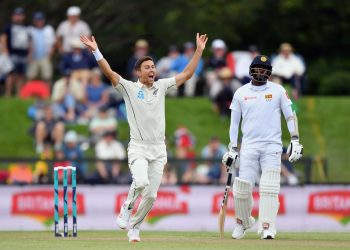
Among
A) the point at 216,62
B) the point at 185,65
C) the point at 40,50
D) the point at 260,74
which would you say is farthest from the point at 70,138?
the point at 260,74

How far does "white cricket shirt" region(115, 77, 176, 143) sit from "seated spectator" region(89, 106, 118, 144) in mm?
9802

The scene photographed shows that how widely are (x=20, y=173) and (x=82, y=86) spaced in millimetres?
5190

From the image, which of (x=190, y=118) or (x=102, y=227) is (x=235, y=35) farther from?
(x=102, y=227)

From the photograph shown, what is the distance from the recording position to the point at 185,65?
28281 mm

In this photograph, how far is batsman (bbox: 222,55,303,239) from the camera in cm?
1548

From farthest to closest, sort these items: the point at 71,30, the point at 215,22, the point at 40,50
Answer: the point at 215,22, the point at 40,50, the point at 71,30

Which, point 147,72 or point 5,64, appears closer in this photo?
point 147,72

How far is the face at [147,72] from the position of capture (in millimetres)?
15031

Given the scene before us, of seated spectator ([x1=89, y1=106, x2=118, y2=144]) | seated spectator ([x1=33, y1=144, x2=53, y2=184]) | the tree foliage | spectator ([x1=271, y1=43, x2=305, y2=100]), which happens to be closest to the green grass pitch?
seated spectator ([x1=33, y1=144, x2=53, y2=184])

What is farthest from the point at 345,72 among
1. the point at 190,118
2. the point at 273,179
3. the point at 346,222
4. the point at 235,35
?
the point at 273,179

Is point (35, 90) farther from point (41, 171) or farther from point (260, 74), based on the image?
point (260, 74)

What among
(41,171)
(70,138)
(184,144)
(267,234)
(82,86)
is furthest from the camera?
(82,86)

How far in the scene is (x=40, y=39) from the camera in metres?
28.0

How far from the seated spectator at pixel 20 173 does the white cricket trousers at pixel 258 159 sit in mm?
6530
